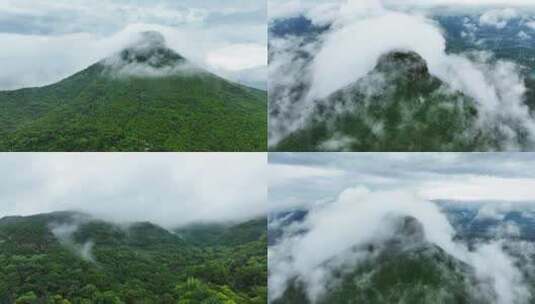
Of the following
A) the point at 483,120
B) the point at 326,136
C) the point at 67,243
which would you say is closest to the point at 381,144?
the point at 326,136

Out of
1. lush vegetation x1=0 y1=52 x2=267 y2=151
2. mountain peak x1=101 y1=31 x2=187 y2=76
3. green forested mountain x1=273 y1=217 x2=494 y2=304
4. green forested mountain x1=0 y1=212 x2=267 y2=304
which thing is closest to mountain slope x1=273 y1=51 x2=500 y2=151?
lush vegetation x1=0 y1=52 x2=267 y2=151

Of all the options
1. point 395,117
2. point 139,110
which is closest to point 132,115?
point 139,110

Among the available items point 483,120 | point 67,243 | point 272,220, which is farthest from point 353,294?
point 67,243

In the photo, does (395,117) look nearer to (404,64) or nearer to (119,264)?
(404,64)

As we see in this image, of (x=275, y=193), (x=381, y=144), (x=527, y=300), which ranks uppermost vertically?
(x=381, y=144)

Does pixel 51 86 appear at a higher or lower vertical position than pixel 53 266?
higher

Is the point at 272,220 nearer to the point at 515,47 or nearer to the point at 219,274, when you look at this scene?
the point at 219,274

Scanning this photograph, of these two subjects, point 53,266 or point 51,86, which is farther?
point 51,86
